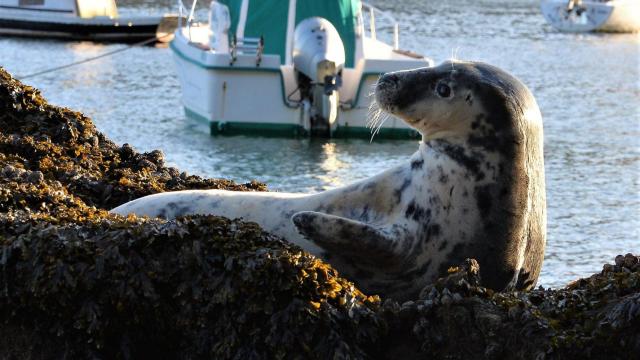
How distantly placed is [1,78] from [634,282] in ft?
11.7

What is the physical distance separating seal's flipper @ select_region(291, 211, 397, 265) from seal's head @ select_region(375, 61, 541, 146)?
50cm

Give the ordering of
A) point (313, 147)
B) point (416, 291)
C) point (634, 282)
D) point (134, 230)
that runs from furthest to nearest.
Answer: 1. point (313, 147)
2. point (416, 291)
3. point (134, 230)
4. point (634, 282)

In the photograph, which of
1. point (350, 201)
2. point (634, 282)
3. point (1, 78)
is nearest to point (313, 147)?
point (1, 78)

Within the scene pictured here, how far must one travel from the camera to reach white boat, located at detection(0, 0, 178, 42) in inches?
1524

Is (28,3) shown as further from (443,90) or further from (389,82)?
(443,90)

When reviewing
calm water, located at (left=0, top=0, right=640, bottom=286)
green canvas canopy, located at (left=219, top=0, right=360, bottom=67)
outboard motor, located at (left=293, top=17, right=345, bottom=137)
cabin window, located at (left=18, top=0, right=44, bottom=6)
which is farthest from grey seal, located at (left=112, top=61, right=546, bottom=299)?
cabin window, located at (left=18, top=0, right=44, bottom=6)

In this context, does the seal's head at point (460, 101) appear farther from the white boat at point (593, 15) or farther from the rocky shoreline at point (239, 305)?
the white boat at point (593, 15)

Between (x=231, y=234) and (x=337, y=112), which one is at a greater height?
(x=231, y=234)

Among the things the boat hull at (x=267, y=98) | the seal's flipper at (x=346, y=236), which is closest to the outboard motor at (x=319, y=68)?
the boat hull at (x=267, y=98)

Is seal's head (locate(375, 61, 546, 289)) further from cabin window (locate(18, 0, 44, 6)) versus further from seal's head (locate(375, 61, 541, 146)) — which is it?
cabin window (locate(18, 0, 44, 6))

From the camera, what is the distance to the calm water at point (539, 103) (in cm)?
1347

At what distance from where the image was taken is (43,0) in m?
40.1

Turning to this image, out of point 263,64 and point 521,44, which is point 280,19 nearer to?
point 263,64

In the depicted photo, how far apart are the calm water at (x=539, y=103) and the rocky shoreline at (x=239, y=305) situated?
1977 millimetres
